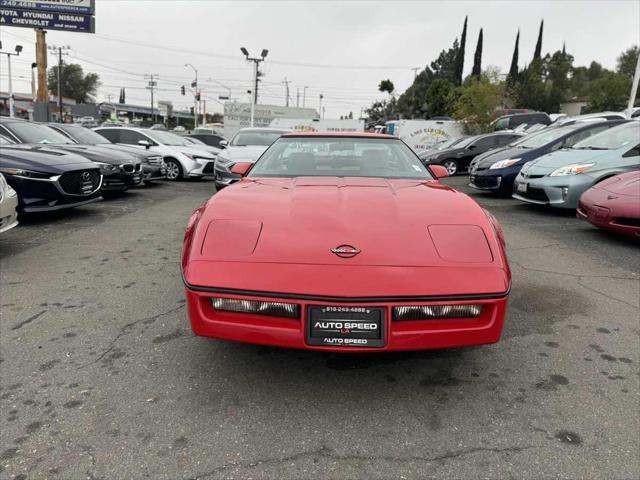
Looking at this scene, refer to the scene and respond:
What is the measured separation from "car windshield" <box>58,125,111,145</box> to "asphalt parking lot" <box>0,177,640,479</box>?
6.63 m

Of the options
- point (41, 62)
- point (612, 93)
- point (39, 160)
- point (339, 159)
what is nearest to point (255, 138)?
point (39, 160)

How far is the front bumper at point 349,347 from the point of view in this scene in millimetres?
2041

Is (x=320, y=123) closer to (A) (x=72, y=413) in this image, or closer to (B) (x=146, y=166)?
(B) (x=146, y=166)

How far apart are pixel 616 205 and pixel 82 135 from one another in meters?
9.79

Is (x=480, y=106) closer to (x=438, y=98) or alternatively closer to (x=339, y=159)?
(x=339, y=159)

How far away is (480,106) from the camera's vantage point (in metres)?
25.4

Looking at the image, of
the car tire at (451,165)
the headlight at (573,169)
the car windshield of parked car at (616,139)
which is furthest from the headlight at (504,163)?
the car tire at (451,165)

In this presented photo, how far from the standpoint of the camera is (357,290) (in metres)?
2.01

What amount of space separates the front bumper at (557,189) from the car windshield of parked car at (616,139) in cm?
85

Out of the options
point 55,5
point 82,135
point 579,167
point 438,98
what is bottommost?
point 579,167

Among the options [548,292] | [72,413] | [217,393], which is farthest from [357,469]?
[548,292]

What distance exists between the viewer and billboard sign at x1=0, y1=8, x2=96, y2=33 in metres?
18.2

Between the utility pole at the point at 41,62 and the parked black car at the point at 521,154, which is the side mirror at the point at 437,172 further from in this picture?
the utility pole at the point at 41,62

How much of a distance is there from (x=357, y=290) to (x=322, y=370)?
2.43 ft
